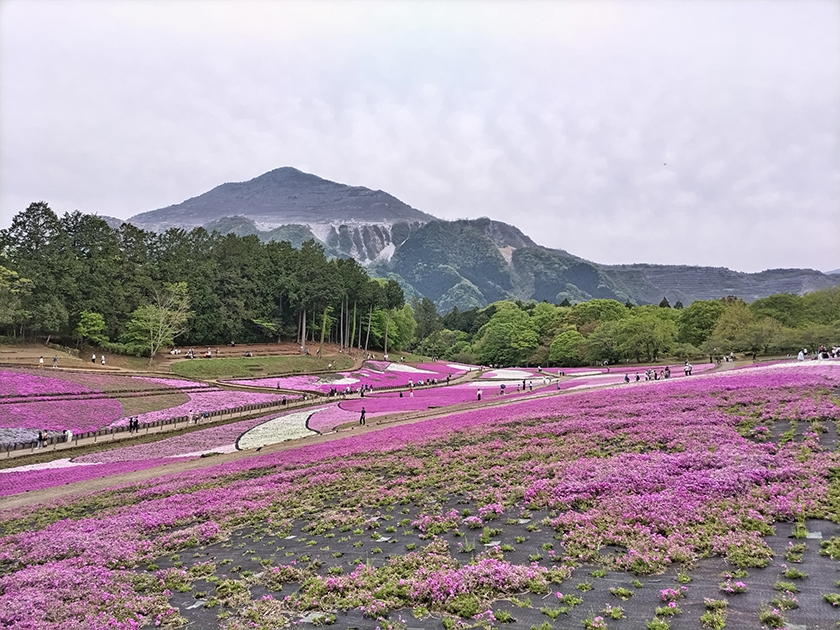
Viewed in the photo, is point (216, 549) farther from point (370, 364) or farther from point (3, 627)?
point (370, 364)

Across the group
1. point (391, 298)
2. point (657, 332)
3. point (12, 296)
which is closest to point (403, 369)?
point (391, 298)

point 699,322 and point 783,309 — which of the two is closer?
point 699,322

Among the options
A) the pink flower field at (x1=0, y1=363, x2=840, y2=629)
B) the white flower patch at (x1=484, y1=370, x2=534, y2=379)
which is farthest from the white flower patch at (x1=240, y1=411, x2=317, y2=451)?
the white flower patch at (x1=484, y1=370, x2=534, y2=379)

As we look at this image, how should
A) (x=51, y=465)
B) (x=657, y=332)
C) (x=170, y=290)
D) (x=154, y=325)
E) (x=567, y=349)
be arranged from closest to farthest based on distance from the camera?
(x=51, y=465), (x=154, y=325), (x=170, y=290), (x=657, y=332), (x=567, y=349)

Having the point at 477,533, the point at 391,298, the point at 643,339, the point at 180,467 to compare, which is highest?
the point at 391,298

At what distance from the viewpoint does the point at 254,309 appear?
84.1 metres

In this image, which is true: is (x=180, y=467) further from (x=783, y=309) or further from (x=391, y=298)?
(x=783, y=309)

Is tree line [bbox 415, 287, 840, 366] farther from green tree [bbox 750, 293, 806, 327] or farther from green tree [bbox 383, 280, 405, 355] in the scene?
green tree [bbox 383, 280, 405, 355]

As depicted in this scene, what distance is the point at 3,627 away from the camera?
28.0 ft

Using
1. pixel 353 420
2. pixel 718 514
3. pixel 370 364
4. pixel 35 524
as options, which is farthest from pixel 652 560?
pixel 370 364

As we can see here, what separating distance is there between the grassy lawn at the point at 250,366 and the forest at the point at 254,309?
274 inches

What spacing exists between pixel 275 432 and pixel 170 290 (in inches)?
1897

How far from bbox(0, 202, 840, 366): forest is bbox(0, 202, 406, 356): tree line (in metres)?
0.20

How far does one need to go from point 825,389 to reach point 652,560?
70.7 ft
